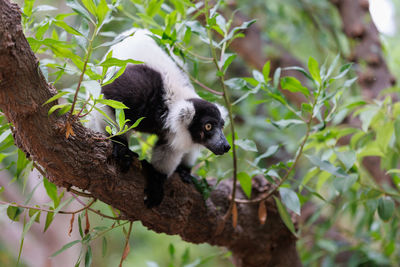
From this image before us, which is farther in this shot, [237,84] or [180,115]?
[180,115]

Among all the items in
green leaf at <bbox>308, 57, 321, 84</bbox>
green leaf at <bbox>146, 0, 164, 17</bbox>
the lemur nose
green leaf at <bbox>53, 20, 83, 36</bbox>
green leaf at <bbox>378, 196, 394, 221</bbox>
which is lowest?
green leaf at <bbox>378, 196, 394, 221</bbox>

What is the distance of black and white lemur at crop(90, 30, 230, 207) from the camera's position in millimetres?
Answer: 2354

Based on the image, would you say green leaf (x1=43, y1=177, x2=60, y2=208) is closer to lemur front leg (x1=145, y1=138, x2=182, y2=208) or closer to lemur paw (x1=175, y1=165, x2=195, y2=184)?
lemur front leg (x1=145, y1=138, x2=182, y2=208)

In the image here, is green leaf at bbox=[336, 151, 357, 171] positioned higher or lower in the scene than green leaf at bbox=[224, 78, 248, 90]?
lower

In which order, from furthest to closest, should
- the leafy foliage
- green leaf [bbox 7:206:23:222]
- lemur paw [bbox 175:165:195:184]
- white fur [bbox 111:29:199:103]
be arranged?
1. lemur paw [bbox 175:165:195:184]
2. white fur [bbox 111:29:199:103]
3. green leaf [bbox 7:206:23:222]
4. the leafy foliage

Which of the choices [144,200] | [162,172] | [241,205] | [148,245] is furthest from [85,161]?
[148,245]

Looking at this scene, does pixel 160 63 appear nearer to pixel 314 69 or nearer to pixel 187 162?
pixel 187 162

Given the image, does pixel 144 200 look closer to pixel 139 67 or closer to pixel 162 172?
pixel 162 172

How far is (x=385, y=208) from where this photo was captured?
98.7 inches

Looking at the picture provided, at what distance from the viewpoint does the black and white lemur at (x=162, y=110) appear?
235 centimetres

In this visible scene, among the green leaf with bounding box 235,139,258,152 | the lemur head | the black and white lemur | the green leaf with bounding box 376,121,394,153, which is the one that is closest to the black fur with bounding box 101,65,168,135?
the black and white lemur

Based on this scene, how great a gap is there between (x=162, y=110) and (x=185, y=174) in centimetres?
51

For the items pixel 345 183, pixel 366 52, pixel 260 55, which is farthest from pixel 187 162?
pixel 366 52

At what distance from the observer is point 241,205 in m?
2.90
